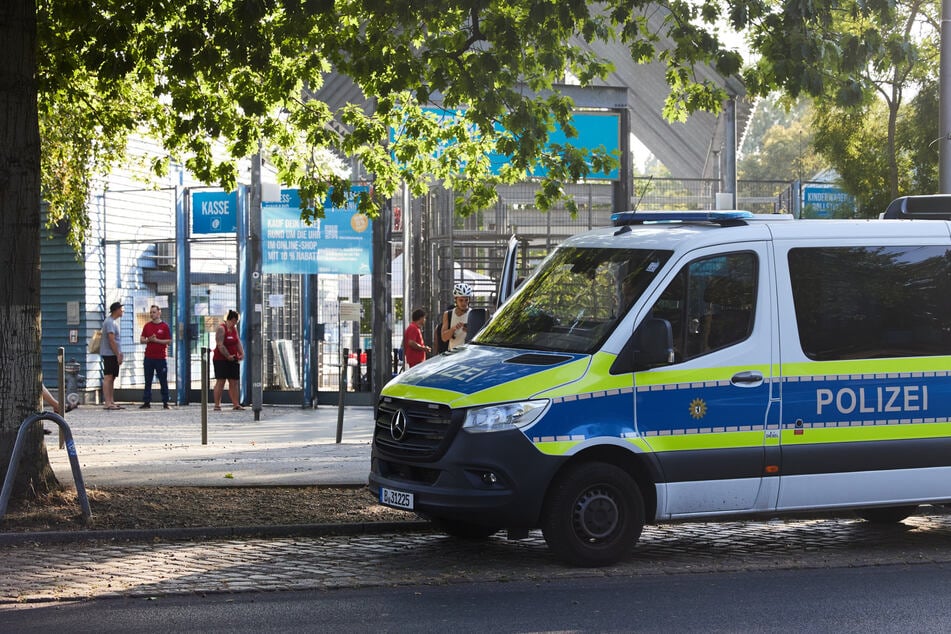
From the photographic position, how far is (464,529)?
32.9 feet

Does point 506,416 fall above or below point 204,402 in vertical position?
above

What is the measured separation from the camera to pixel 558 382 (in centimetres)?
861

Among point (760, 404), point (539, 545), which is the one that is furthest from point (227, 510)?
point (760, 404)

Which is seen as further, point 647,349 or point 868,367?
point 868,367

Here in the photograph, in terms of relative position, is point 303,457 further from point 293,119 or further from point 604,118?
point 604,118

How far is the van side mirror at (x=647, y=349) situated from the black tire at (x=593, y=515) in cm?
67

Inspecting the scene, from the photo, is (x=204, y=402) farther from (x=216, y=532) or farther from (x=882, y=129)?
(x=882, y=129)

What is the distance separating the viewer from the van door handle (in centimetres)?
903

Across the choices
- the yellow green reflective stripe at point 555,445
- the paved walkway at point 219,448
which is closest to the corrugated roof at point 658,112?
the paved walkway at point 219,448

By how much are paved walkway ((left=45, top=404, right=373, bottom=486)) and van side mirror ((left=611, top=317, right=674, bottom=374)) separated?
175 inches

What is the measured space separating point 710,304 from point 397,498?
8.12 ft

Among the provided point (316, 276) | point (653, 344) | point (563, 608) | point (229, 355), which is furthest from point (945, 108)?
point (229, 355)

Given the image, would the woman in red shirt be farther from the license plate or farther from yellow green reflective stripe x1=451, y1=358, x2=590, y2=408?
yellow green reflective stripe x1=451, y1=358, x2=590, y2=408

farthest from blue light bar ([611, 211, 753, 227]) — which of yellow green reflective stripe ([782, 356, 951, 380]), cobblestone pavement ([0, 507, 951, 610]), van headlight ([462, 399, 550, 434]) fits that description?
cobblestone pavement ([0, 507, 951, 610])
